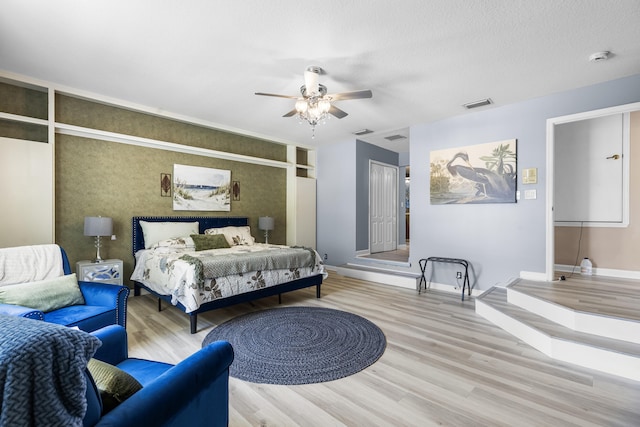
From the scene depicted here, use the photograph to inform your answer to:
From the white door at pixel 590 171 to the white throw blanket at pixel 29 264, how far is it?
651cm

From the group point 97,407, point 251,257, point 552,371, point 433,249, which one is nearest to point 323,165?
point 433,249

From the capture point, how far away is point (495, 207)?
4281 millimetres

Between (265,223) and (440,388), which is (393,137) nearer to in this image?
(265,223)

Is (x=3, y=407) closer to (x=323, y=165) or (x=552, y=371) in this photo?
(x=552, y=371)

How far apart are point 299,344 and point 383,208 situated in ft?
15.2

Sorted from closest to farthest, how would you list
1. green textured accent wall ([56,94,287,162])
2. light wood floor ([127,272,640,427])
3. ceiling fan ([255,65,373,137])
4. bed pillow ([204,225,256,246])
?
light wood floor ([127,272,640,427])
ceiling fan ([255,65,373,137])
green textured accent wall ([56,94,287,162])
bed pillow ([204,225,256,246])

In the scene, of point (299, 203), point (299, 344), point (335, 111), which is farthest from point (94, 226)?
point (299, 203)

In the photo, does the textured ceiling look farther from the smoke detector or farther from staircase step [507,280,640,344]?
staircase step [507,280,640,344]

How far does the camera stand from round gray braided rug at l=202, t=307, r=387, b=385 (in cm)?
230

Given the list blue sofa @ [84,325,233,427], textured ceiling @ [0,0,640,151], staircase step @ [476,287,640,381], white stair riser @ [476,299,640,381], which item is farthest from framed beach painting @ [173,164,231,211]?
white stair riser @ [476,299,640,381]

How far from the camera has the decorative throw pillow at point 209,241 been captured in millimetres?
4191

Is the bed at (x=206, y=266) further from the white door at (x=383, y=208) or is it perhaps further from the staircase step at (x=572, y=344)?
the white door at (x=383, y=208)

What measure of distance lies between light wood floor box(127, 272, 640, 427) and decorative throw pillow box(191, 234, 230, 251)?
1.20 metres

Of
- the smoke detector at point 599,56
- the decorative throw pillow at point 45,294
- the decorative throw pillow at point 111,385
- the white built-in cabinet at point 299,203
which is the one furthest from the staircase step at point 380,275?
the decorative throw pillow at point 111,385
